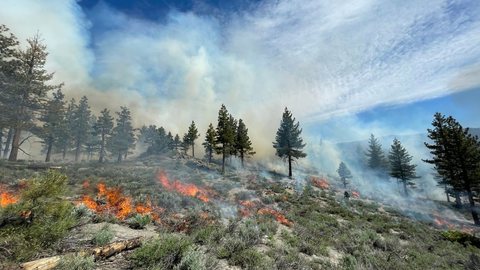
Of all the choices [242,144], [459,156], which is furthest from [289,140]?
[459,156]

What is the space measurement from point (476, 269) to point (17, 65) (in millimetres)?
42273

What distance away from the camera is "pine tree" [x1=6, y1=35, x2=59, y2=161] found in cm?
2739

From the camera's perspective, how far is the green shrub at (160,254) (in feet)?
21.5

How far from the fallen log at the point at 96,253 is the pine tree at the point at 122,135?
65817 mm

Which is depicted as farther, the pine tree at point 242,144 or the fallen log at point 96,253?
the pine tree at point 242,144

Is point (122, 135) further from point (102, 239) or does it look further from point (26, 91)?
point (102, 239)

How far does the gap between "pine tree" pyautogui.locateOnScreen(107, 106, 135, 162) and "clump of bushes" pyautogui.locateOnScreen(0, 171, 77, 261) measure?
6585 centimetres

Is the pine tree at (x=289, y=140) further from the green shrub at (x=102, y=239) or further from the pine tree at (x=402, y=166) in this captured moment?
the green shrub at (x=102, y=239)

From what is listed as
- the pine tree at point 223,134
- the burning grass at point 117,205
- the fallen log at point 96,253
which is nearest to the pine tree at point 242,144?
the pine tree at point 223,134

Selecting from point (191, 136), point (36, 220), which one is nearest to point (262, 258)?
point (36, 220)

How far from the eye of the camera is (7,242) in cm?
569

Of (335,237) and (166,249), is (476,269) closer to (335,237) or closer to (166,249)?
(335,237)

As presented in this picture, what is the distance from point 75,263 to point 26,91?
31652mm

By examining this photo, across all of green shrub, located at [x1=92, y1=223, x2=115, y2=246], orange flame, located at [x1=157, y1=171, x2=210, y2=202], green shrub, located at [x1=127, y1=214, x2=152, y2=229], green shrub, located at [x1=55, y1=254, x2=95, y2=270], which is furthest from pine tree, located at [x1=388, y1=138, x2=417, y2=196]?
green shrub, located at [x1=55, y1=254, x2=95, y2=270]
